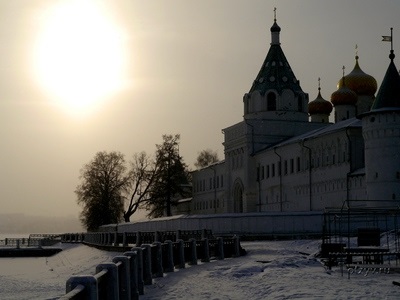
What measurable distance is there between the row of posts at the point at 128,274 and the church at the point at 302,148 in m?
26.0

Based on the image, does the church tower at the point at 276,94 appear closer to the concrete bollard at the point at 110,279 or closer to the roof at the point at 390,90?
the roof at the point at 390,90

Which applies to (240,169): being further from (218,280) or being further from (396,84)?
(218,280)

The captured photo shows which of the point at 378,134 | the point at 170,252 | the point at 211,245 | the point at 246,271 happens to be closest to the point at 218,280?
the point at 246,271

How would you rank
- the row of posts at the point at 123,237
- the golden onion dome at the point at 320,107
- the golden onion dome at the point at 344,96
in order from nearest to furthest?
the row of posts at the point at 123,237, the golden onion dome at the point at 344,96, the golden onion dome at the point at 320,107

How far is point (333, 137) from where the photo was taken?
183ft

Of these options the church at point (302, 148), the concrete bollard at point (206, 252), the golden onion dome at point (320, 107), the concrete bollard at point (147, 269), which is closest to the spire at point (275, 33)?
the church at point (302, 148)

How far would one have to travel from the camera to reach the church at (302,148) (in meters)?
46.5

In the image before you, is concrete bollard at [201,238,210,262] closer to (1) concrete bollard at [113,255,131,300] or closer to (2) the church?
(1) concrete bollard at [113,255,131,300]

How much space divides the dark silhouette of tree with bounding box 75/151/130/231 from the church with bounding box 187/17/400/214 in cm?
1024

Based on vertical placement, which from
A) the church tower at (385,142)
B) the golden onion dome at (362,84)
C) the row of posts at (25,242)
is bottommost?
the row of posts at (25,242)

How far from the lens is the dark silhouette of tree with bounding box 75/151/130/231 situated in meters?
77.9

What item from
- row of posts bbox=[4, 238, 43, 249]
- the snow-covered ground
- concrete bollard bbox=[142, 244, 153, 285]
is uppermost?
concrete bollard bbox=[142, 244, 153, 285]

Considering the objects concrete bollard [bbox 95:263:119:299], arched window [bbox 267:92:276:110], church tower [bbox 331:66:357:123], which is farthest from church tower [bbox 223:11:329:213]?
concrete bollard [bbox 95:263:119:299]

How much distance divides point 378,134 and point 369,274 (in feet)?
98.4
